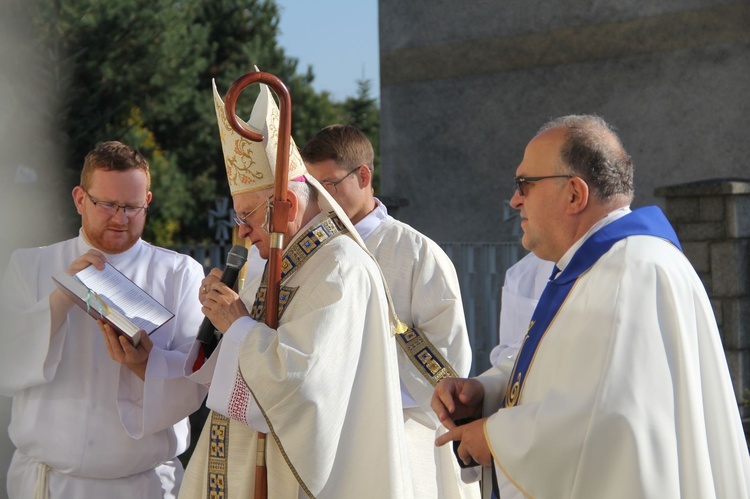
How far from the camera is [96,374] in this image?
12.0 ft

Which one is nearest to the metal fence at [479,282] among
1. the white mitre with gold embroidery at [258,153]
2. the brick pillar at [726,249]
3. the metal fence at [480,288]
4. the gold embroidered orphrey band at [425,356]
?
the metal fence at [480,288]

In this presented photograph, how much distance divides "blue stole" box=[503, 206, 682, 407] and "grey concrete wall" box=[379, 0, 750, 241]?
7.46m

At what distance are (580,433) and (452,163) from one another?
9.41 meters

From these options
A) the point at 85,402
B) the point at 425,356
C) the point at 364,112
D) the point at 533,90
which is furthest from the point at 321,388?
the point at 364,112

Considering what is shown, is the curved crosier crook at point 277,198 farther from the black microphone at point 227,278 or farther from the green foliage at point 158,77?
the green foliage at point 158,77

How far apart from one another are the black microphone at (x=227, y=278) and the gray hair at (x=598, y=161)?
112cm

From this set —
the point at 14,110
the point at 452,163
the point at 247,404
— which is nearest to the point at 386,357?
the point at 247,404

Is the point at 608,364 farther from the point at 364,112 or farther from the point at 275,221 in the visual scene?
the point at 364,112

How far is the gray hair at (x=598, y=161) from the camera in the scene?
2693 mm

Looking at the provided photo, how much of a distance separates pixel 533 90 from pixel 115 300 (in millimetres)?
8390

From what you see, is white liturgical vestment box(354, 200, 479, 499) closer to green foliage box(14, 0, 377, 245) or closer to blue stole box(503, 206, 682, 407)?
blue stole box(503, 206, 682, 407)

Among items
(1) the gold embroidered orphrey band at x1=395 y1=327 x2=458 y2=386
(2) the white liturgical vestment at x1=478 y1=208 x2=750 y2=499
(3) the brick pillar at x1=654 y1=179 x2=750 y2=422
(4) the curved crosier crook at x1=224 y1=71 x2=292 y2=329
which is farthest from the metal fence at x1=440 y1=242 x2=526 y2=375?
(2) the white liturgical vestment at x1=478 y1=208 x2=750 y2=499

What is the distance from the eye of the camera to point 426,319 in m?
4.13

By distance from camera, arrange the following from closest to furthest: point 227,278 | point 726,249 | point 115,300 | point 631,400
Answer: point 631,400 < point 227,278 < point 115,300 < point 726,249
